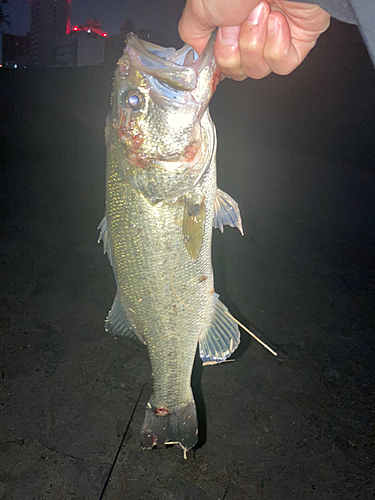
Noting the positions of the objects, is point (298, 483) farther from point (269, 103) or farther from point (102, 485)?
point (269, 103)

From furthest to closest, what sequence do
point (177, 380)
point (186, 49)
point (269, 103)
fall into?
point (269, 103), point (177, 380), point (186, 49)

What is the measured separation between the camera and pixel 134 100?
119 cm

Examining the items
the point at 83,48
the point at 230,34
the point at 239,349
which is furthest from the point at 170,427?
the point at 83,48

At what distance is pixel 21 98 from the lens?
1326 cm

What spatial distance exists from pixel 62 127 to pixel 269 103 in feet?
23.4

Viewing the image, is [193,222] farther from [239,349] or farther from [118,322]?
[239,349]

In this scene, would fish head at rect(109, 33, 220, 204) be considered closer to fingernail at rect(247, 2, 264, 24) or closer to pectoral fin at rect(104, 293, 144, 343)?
fingernail at rect(247, 2, 264, 24)

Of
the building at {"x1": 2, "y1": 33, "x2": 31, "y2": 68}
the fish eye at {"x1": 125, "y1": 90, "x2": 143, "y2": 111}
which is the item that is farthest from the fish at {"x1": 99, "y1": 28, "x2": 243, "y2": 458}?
the building at {"x1": 2, "y1": 33, "x2": 31, "y2": 68}

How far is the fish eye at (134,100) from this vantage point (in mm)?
1189

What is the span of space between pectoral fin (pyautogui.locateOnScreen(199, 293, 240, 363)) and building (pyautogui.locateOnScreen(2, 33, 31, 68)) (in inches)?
1322

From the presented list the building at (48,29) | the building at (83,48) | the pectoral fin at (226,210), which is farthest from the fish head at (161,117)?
the building at (48,29)

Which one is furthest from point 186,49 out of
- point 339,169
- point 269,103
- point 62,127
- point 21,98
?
point 21,98

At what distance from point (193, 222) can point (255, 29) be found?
62 centimetres

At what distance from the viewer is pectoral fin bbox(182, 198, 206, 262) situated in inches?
49.1
